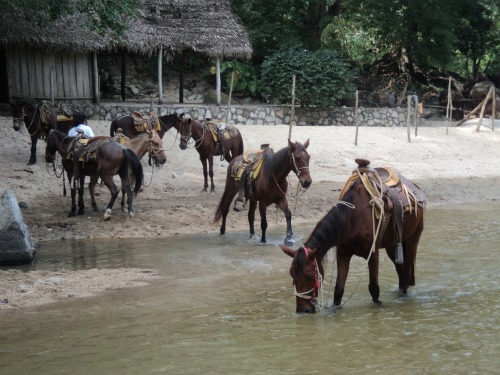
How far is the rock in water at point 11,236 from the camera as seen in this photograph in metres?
11.9

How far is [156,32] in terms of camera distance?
25.1 m

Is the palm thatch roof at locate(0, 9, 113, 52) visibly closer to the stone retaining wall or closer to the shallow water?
the stone retaining wall

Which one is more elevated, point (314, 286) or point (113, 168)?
point (113, 168)

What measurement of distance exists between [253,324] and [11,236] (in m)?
5.13

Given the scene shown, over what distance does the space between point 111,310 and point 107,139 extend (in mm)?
6591

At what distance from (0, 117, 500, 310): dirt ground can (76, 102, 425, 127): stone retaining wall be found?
1381mm

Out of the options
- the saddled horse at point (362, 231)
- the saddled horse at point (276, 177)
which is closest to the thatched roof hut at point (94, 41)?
the saddled horse at point (276, 177)

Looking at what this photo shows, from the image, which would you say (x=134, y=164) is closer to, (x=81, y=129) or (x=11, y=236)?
(x=81, y=129)

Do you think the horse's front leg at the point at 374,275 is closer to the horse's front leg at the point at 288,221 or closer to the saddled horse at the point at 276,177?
the saddled horse at the point at 276,177

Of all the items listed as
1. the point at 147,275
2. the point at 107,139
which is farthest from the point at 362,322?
the point at 107,139

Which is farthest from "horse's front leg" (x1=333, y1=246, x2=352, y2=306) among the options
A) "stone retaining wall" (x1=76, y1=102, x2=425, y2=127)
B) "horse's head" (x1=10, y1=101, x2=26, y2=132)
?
"stone retaining wall" (x1=76, y1=102, x2=425, y2=127)

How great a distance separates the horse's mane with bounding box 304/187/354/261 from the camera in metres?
8.26

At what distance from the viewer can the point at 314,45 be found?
103 ft

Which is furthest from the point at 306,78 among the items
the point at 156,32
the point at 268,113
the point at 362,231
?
the point at 362,231
